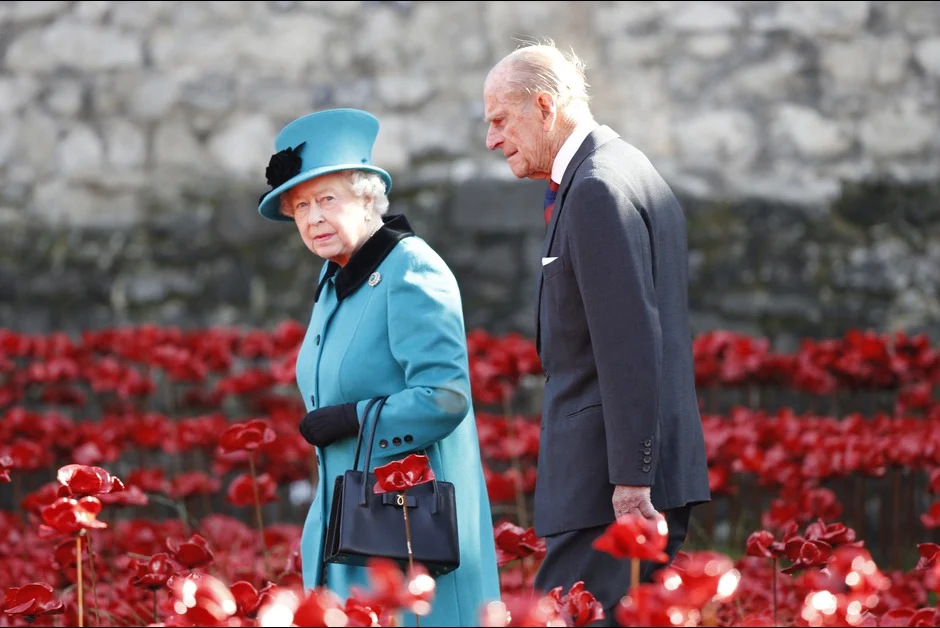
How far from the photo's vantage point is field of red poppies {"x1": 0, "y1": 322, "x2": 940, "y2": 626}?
311cm

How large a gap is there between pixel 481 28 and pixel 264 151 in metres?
1.18

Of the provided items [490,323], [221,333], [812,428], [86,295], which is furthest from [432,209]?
[812,428]

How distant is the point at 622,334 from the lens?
2.50 metres

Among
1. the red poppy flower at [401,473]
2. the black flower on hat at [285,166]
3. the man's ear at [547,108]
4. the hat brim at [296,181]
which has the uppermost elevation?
the man's ear at [547,108]

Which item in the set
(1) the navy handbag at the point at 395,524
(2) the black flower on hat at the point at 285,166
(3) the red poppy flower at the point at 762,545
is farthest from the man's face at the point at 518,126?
(3) the red poppy flower at the point at 762,545

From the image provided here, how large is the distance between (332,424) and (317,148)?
567 millimetres

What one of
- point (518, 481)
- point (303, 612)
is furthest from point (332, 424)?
point (518, 481)

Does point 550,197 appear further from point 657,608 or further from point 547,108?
point 657,608

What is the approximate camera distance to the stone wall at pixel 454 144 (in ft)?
19.1

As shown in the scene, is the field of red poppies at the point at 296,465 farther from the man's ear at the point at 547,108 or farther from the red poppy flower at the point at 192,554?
the man's ear at the point at 547,108

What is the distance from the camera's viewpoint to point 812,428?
455 centimetres

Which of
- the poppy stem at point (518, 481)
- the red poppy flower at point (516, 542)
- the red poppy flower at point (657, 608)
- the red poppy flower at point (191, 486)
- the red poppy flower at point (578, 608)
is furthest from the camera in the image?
the red poppy flower at point (191, 486)

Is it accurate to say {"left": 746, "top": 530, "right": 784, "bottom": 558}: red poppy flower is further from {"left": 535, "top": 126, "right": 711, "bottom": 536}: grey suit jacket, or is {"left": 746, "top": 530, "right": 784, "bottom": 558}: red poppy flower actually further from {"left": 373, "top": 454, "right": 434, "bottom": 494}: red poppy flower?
{"left": 373, "top": 454, "right": 434, "bottom": 494}: red poppy flower

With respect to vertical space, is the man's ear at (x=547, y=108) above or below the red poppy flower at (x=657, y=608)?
above
